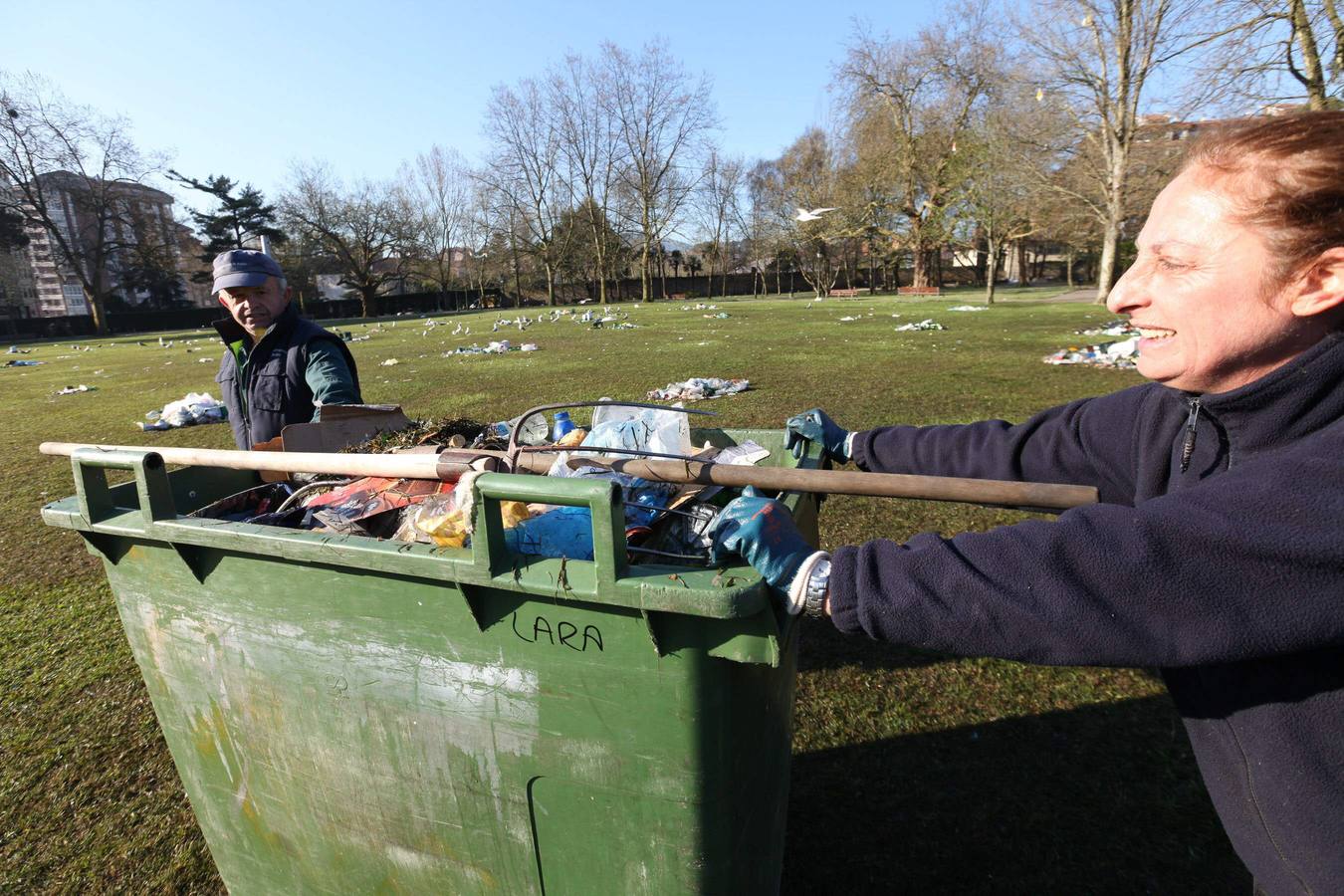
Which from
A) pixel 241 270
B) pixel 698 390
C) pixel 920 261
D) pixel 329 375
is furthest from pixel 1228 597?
pixel 920 261

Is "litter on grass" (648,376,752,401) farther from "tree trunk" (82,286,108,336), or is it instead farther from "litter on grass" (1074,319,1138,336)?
"tree trunk" (82,286,108,336)

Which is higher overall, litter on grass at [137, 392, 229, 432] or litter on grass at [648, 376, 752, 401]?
litter on grass at [137, 392, 229, 432]

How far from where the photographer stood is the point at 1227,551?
3.06 ft

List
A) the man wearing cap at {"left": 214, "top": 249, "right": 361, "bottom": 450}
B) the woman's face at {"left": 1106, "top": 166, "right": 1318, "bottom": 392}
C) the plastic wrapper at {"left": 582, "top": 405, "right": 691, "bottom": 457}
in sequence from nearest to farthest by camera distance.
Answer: the woman's face at {"left": 1106, "top": 166, "right": 1318, "bottom": 392}, the plastic wrapper at {"left": 582, "top": 405, "right": 691, "bottom": 457}, the man wearing cap at {"left": 214, "top": 249, "right": 361, "bottom": 450}

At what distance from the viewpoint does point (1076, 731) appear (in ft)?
8.47

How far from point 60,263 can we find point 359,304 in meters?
17.1

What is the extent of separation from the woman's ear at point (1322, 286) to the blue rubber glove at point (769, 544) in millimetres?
795

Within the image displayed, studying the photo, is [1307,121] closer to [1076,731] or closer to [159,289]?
[1076,731]

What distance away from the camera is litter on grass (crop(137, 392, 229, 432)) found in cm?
865

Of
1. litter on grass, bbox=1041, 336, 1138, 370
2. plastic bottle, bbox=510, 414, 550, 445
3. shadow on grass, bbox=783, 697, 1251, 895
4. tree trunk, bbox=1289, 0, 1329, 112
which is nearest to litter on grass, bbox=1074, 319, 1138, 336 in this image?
litter on grass, bbox=1041, 336, 1138, 370

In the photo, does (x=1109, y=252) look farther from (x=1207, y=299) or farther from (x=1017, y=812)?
(x=1207, y=299)

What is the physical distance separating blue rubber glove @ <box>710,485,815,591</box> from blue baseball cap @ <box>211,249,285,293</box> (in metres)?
2.81

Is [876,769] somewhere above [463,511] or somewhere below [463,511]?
below

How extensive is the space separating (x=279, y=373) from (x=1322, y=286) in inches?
136
